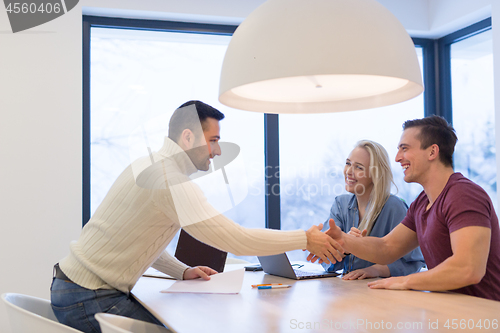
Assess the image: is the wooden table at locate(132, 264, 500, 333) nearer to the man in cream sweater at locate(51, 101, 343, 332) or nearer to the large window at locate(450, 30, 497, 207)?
the man in cream sweater at locate(51, 101, 343, 332)

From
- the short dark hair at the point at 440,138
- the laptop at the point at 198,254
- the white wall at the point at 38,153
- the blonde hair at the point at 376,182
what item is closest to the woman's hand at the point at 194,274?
the laptop at the point at 198,254

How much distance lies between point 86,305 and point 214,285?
0.50m

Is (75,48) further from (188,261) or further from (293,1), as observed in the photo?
(293,1)

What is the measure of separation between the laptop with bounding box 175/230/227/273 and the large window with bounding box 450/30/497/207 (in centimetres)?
253

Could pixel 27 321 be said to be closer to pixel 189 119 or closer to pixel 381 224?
pixel 189 119

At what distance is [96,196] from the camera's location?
349 centimetres

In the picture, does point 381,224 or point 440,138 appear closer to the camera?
point 440,138

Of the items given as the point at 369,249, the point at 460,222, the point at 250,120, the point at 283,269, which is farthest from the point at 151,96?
the point at 460,222

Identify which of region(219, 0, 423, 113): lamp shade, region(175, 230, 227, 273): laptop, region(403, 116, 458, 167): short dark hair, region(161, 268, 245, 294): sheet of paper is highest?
region(219, 0, 423, 113): lamp shade

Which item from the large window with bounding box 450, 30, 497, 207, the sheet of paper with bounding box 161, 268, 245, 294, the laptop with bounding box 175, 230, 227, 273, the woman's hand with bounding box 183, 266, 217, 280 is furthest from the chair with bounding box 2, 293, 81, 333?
the large window with bounding box 450, 30, 497, 207

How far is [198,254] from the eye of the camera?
233cm

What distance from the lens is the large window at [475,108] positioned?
12.2ft

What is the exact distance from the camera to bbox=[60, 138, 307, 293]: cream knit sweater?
1.68 meters

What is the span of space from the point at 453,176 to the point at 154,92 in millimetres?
2421
